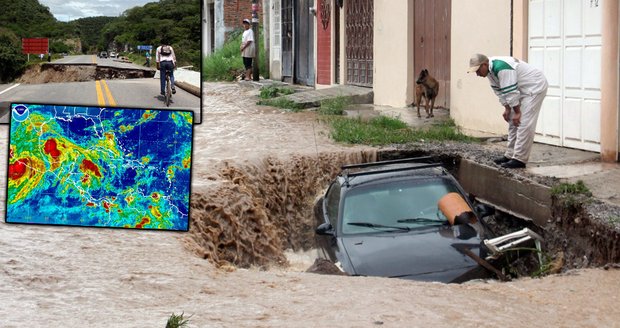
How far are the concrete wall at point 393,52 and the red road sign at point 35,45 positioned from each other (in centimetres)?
1686

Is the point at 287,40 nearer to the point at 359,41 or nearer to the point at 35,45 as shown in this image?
the point at 359,41

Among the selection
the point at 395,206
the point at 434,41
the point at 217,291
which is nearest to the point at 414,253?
the point at 395,206

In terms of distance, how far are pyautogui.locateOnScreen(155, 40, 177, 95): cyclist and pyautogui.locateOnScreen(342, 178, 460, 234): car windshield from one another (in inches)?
268

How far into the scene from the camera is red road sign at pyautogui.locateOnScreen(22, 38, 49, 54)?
5.81 ft

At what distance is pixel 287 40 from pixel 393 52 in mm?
9840

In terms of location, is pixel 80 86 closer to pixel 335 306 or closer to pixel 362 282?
pixel 335 306

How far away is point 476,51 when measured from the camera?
48.5 feet

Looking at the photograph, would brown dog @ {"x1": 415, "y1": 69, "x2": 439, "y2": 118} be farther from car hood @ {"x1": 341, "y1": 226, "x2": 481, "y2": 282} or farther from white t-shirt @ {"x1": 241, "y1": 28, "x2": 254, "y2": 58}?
white t-shirt @ {"x1": 241, "y1": 28, "x2": 254, "y2": 58}

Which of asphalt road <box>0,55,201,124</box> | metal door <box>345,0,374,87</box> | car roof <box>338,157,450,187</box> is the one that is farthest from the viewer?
metal door <box>345,0,374,87</box>

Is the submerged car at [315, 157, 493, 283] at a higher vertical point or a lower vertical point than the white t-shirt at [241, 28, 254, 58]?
lower

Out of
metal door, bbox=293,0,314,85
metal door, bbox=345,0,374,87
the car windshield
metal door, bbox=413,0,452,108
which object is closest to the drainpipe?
metal door, bbox=293,0,314,85

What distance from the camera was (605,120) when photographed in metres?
11.0

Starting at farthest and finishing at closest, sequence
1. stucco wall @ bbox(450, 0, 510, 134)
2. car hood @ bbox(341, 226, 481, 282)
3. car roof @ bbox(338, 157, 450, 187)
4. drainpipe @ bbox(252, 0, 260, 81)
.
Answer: drainpipe @ bbox(252, 0, 260, 81)
stucco wall @ bbox(450, 0, 510, 134)
car roof @ bbox(338, 157, 450, 187)
car hood @ bbox(341, 226, 481, 282)

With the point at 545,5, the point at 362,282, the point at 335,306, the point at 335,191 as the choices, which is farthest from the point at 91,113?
the point at 545,5
